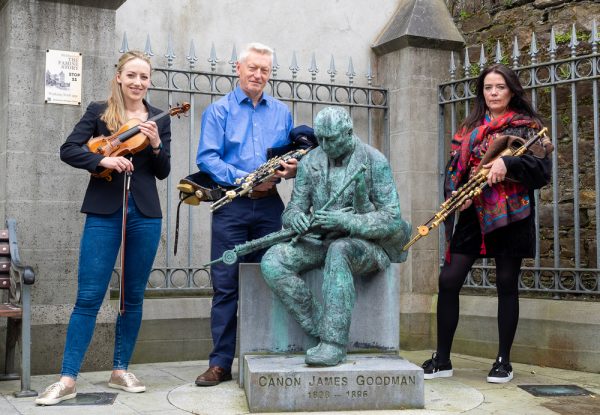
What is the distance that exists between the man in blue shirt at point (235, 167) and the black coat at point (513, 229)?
4.20 ft

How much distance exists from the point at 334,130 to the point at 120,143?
4.29 ft

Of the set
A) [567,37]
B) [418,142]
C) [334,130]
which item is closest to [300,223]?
[334,130]

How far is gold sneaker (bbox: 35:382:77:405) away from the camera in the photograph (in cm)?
470

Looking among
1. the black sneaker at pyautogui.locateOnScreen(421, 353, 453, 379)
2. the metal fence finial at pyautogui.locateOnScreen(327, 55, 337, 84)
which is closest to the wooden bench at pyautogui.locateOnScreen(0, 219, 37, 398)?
the black sneaker at pyautogui.locateOnScreen(421, 353, 453, 379)

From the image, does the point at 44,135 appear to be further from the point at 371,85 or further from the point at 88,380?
the point at 371,85

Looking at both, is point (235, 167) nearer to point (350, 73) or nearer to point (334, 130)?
point (334, 130)

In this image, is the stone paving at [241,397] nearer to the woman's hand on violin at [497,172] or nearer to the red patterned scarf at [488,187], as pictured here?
the red patterned scarf at [488,187]

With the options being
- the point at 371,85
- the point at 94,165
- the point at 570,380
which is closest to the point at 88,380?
the point at 94,165

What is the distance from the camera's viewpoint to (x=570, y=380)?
5.71m

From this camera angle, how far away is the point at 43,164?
231 inches

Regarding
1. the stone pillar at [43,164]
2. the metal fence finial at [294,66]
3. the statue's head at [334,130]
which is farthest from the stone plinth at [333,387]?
the metal fence finial at [294,66]

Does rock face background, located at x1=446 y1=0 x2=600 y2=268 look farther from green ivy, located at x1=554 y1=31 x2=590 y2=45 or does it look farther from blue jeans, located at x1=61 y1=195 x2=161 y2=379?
blue jeans, located at x1=61 y1=195 x2=161 y2=379

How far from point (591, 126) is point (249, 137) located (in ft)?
10.6

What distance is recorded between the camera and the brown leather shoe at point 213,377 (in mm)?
5218
